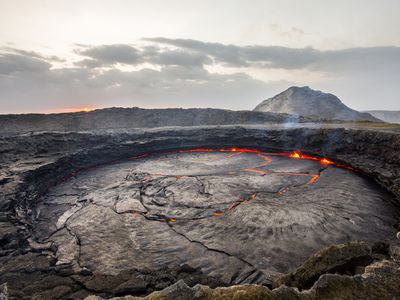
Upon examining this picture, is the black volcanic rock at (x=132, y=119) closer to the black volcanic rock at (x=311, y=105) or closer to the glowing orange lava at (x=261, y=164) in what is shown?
the glowing orange lava at (x=261, y=164)

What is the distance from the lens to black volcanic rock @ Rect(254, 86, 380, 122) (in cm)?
2998

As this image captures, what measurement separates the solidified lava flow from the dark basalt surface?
0.09 feet

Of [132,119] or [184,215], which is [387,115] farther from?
[184,215]

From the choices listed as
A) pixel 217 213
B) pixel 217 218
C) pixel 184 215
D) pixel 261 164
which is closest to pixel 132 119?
pixel 261 164

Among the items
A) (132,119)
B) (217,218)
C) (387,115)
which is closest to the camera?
(217,218)

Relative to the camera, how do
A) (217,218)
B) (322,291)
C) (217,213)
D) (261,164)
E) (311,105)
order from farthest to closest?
1. (311,105)
2. (261,164)
3. (217,213)
4. (217,218)
5. (322,291)

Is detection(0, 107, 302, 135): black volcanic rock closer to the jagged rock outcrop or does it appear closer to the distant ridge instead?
the jagged rock outcrop

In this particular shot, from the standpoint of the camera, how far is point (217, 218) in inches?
238

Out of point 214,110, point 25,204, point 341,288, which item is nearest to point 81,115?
point 214,110

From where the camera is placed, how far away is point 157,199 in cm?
743

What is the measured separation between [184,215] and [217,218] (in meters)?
0.88

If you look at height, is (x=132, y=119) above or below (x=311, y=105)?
below

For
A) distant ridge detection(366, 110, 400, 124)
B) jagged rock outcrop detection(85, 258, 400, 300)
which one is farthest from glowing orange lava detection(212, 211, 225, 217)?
distant ridge detection(366, 110, 400, 124)

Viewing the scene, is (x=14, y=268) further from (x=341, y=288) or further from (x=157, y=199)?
(x=341, y=288)
